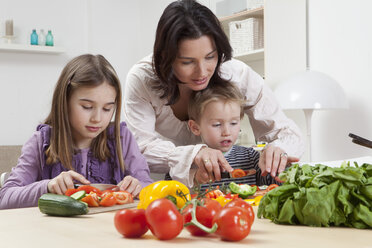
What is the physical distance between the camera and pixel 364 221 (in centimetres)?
105

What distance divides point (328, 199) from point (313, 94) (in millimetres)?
2518

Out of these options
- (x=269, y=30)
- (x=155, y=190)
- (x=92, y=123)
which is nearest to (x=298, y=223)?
(x=155, y=190)

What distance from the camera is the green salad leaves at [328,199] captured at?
106 centimetres

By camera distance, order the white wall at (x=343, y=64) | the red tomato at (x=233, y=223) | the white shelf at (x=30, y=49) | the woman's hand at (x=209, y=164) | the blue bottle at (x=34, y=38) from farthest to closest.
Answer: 1. the blue bottle at (x=34, y=38)
2. the white shelf at (x=30, y=49)
3. the white wall at (x=343, y=64)
4. the woman's hand at (x=209, y=164)
5. the red tomato at (x=233, y=223)

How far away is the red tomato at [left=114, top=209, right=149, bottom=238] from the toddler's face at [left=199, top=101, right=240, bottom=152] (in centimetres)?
122

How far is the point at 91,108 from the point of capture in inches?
74.0

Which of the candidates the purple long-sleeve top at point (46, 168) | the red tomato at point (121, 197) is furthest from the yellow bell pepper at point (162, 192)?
the purple long-sleeve top at point (46, 168)

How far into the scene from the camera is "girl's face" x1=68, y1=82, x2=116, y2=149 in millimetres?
1863

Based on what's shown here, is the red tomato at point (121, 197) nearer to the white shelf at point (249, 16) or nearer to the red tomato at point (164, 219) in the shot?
the red tomato at point (164, 219)

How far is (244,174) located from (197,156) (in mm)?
322

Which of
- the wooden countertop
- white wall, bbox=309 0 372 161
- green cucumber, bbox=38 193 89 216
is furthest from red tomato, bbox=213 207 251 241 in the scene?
white wall, bbox=309 0 372 161

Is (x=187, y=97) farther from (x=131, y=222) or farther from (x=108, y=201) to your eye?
(x=131, y=222)

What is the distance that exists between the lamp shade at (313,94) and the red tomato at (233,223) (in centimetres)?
266

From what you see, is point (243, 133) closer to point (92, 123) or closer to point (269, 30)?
point (269, 30)
